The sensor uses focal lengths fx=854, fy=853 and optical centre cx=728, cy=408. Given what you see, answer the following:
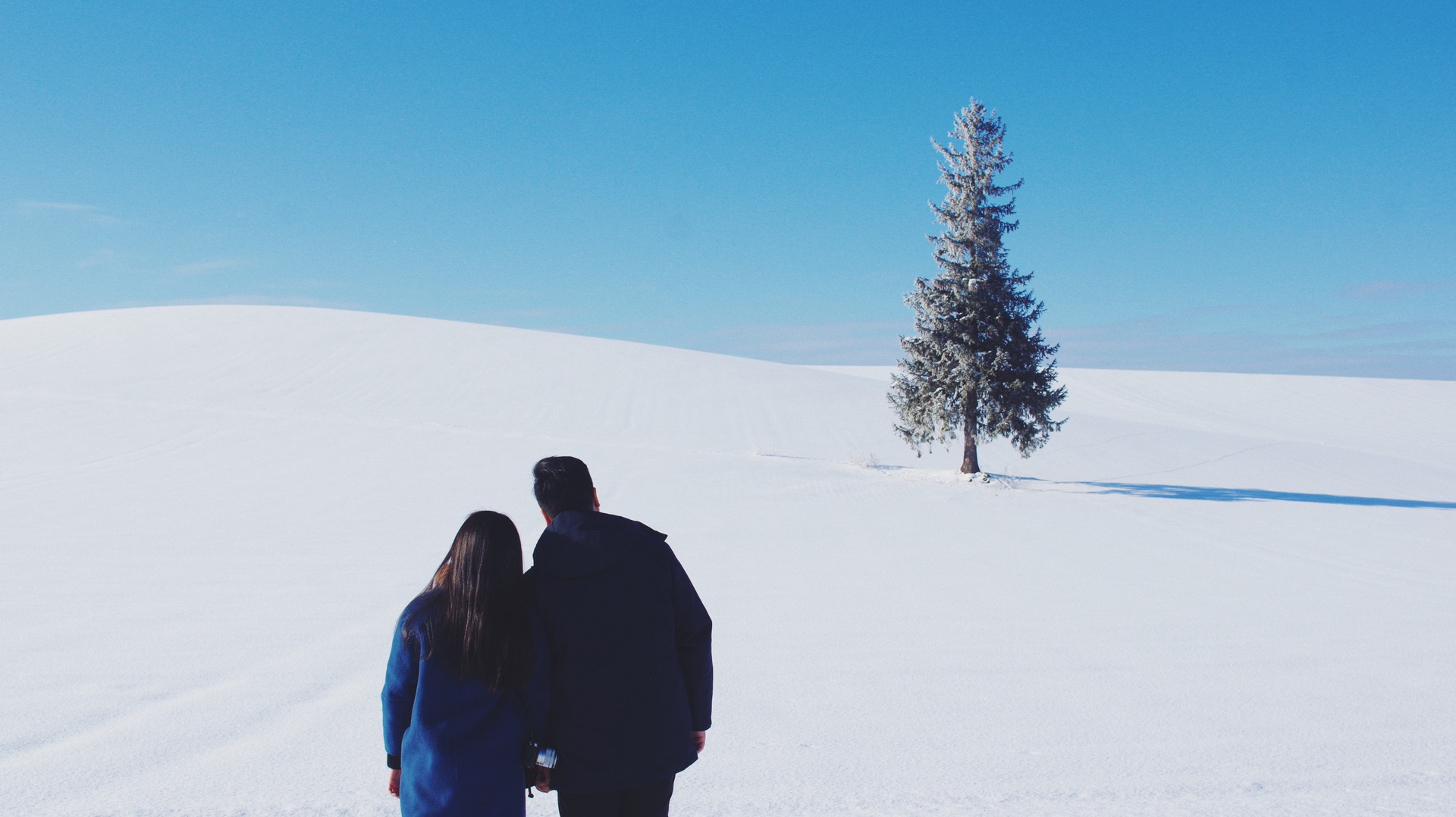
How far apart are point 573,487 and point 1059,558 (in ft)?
28.4

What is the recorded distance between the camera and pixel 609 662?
2.39 metres

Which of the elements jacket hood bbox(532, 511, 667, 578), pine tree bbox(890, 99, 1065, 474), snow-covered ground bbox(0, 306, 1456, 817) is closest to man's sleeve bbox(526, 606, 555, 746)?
jacket hood bbox(532, 511, 667, 578)

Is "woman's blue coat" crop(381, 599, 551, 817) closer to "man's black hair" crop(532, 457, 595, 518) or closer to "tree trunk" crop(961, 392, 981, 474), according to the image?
"man's black hair" crop(532, 457, 595, 518)

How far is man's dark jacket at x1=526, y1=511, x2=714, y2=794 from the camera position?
2381 mm

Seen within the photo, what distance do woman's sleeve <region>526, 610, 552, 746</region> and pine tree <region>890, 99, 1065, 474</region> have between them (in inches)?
611

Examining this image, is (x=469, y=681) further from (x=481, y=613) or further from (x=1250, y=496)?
(x=1250, y=496)

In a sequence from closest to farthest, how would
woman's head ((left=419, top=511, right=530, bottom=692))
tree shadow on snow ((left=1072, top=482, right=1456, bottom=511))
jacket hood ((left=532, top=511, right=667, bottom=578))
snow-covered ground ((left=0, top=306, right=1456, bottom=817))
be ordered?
woman's head ((left=419, top=511, right=530, bottom=692)), jacket hood ((left=532, top=511, right=667, bottom=578)), snow-covered ground ((left=0, top=306, right=1456, bottom=817)), tree shadow on snow ((left=1072, top=482, right=1456, bottom=511))

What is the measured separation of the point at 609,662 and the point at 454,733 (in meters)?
0.44

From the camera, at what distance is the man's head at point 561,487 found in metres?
2.53

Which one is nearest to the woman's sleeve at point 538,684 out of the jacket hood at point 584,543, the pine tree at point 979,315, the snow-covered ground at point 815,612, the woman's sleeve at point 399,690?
the jacket hood at point 584,543

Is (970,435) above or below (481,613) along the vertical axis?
above

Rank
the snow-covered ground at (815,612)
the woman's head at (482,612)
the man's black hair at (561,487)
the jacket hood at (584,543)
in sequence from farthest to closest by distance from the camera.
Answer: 1. the snow-covered ground at (815,612)
2. the man's black hair at (561,487)
3. the jacket hood at (584,543)
4. the woman's head at (482,612)

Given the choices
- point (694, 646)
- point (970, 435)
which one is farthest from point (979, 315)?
point (694, 646)

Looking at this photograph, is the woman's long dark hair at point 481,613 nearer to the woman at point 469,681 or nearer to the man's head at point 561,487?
the woman at point 469,681
